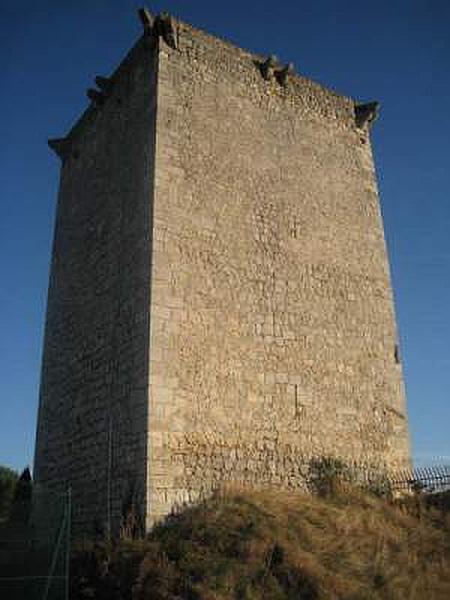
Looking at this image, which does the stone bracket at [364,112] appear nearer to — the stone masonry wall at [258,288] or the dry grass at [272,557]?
the stone masonry wall at [258,288]

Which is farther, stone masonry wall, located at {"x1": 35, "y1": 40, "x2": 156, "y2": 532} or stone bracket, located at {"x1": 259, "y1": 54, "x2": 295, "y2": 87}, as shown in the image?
stone bracket, located at {"x1": 259, "y1": 54, "x2": 295, "y2": 87}

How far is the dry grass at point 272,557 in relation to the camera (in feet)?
22.4

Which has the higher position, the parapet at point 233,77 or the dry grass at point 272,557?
the parapet at point 233,77

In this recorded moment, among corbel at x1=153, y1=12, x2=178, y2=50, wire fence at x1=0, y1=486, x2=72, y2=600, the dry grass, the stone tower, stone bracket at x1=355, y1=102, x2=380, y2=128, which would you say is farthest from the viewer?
stone bracket at x1=355, y1=102, x2=380, y2=128

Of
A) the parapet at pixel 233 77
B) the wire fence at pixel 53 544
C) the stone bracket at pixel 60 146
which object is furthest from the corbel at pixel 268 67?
the wire fence at pixel 53 544

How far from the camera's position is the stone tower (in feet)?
29.6

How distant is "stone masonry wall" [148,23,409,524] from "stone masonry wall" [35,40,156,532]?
1.30 ft

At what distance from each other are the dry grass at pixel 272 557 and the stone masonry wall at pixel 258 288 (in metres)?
0.73

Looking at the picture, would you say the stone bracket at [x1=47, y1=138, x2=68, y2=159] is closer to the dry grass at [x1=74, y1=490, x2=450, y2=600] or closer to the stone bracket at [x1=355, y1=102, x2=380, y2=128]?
the stone bracket at [x1=355, y1=102, x2=380, y2=128]

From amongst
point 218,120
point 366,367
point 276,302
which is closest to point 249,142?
point 218,120

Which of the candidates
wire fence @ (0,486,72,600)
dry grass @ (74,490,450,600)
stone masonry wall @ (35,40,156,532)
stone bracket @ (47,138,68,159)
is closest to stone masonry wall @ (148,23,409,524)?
stone masonry wall @ (35,40,156,532)

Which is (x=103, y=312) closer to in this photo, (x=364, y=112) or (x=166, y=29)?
(x=166, y=29)

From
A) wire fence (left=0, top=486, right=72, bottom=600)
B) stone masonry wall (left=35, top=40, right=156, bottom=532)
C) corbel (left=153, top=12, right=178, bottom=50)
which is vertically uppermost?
corbel (left=153, top=12, right=178, bottom=50)

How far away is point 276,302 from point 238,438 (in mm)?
2459
